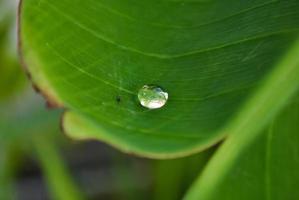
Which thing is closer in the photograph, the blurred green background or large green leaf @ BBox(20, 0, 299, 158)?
large green leaf @ BBox(20, 0, 299, 158)

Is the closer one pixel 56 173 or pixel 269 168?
pixel 269 168

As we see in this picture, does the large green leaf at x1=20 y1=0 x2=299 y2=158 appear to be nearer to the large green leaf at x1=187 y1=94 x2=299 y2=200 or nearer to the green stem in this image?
the large green leaf at x1=187 y1=94 x2=299 y2=200

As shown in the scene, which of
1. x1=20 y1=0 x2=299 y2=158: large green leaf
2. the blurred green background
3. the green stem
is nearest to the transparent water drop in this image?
x1=20 y1=0 x2=299 y2=158: large green leaf

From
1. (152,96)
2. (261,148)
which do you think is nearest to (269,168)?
(261,148)

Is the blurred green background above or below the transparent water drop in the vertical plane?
above

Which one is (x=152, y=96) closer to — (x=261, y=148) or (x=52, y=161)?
(x=261, y=148)

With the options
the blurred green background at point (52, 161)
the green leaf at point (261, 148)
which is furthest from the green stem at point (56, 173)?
the green leaf at point (261, 148)

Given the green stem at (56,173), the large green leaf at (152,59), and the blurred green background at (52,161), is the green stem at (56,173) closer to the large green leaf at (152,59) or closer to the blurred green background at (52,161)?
the blurred green background at (52,161)
